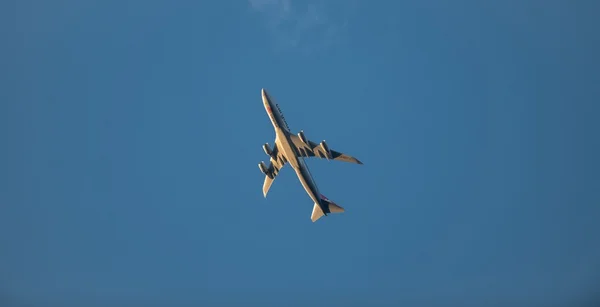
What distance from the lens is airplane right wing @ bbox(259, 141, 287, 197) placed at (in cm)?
11394

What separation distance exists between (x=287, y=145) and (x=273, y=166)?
950 centimetres

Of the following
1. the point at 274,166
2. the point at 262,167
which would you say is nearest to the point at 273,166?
the point at 274,166

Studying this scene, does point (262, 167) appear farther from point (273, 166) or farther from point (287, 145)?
point (287, 145)

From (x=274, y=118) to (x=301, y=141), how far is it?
567 centimetres

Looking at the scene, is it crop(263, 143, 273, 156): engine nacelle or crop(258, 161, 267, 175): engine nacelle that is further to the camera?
crop(258, 161, 267, 175): engine nacelle

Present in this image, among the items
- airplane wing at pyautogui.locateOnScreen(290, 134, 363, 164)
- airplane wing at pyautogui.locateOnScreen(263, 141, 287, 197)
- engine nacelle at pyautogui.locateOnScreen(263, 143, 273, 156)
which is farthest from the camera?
airplane wing at pyautogui.locateOnScreen(263, 141, 287, 197)

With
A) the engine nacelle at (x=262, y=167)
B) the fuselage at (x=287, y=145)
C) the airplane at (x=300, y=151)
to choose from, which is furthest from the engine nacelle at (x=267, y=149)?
the fuselage at (x=287, y=145)

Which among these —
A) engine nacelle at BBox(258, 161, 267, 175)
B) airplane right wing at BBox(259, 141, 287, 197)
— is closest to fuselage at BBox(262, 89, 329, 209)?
airplane right wing at BBox(259, 141, 287, 197)

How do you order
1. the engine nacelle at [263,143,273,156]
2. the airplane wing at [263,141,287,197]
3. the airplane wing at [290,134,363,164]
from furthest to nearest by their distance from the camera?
1. the airplane wing at [263,141,287,197]
2. the engine nacelle at [263,143,273,156]
3. the airplane wing at [290,134,363,164]

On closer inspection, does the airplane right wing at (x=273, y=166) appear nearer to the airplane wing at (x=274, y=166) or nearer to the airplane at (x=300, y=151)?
the airplane wing at (x=274, y=166)

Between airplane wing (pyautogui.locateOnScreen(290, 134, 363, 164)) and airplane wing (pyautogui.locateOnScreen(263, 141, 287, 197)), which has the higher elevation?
airplane wing (pyautogui.locateOnScreen(263, 141, 287, 197))

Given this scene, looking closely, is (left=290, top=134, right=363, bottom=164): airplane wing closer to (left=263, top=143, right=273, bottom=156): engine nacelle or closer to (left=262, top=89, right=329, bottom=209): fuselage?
(left=262, top=89, right=329, bottom=209): fuselage

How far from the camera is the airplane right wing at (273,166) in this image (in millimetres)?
113938

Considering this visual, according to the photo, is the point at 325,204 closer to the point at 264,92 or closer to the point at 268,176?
Result: the point at 268,176
